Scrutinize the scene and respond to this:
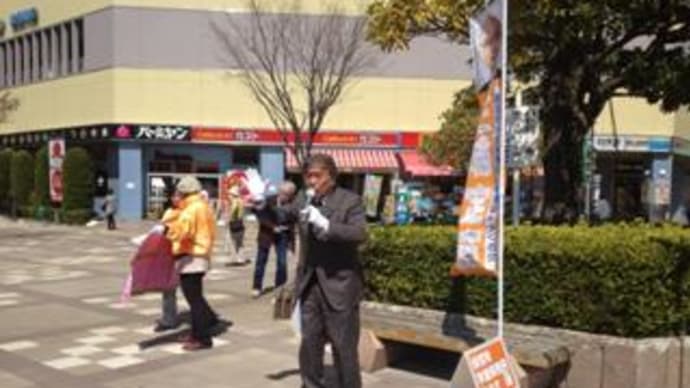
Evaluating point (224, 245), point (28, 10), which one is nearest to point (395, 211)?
point (224, 245)

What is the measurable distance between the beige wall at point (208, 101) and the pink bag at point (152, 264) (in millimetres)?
31175

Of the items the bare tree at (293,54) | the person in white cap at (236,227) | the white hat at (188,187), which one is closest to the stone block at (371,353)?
the white hat at (188,187)

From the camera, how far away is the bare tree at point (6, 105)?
1689 inches

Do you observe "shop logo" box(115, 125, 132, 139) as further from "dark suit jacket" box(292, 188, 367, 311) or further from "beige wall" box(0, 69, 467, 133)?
"dark suit jacket" box(292, 188, 367, 311)

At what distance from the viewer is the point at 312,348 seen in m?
7.41

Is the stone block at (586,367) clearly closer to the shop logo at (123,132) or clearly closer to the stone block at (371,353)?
the stone block at (371,353)

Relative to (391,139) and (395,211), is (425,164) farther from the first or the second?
(395,211)

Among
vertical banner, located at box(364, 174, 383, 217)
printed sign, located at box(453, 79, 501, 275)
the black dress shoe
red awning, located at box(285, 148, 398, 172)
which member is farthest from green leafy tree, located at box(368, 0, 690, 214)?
red awning, located at box(285, 148, 398, 172)

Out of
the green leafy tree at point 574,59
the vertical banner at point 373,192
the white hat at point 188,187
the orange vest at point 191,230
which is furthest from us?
the vertical banner at point 373,192

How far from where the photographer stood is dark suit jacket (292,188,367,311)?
7211 millimetres

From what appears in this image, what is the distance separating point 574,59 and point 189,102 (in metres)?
30.6

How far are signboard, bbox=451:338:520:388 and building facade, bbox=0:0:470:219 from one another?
113 feet

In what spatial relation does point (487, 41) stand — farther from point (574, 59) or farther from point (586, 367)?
point (574, 59)

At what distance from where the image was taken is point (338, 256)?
287 inches
